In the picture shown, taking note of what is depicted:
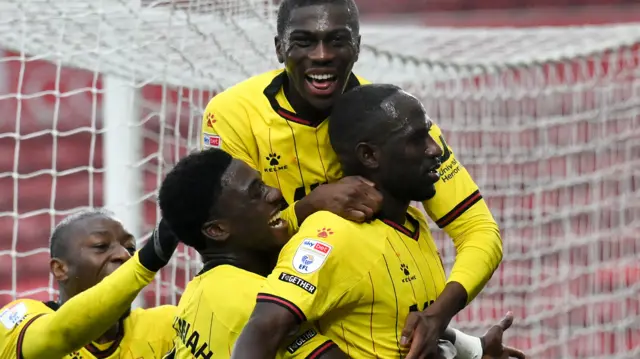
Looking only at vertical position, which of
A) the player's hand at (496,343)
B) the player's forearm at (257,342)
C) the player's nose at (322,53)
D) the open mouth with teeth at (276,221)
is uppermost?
the player's nose at (322,53)

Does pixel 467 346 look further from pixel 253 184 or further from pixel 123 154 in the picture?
pixel 123 154

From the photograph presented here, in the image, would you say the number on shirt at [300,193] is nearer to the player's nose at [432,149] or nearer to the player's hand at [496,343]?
the player's nose at [432,149]

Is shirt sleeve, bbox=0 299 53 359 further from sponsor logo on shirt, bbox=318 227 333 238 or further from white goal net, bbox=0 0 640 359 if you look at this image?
white goal net, bbox=0 0 640 359

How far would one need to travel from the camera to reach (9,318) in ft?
11.9

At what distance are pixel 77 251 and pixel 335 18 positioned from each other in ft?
3.95

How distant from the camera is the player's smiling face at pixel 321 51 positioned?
3.07 metres

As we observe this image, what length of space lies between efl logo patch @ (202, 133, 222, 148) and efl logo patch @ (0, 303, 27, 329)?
84cm

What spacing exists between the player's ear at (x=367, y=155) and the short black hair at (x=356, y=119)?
1 cm

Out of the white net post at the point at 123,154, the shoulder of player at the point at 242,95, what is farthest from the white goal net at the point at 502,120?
the shoulder of player at the point at 242,95

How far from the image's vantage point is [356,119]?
3000 millimetres

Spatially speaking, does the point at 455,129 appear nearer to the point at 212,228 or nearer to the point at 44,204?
the point at 212,228

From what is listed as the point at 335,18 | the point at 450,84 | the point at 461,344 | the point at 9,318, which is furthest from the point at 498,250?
the point at 450,84

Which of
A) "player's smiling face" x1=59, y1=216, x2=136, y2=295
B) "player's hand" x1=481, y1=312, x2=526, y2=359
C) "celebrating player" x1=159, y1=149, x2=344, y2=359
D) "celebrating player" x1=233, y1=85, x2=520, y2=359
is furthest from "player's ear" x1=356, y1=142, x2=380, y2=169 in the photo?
"player's smiling face" x1=59, y1=216, x2=136, y2=295

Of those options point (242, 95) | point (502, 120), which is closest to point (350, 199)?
point (242, 95)
